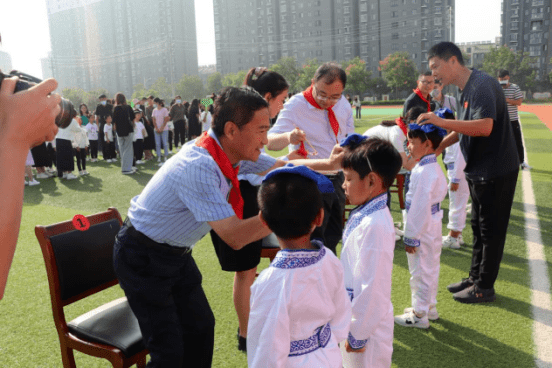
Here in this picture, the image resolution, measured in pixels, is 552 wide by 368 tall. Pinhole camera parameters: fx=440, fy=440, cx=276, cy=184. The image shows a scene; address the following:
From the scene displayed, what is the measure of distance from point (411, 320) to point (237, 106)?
2329 millimetres

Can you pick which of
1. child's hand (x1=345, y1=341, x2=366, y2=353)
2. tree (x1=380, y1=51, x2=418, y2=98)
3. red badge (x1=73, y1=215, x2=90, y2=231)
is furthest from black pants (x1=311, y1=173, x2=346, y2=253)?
tree (x1=380, y1=51, x2=418, y2=98)

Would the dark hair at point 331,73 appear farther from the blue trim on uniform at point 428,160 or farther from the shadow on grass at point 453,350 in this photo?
the shadow on grass at point 453,350

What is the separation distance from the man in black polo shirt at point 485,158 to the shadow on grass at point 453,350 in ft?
2.08

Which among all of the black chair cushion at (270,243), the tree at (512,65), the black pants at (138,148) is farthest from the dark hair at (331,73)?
the tree at (512,65)

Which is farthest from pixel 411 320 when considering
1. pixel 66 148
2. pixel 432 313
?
pixel 66 148

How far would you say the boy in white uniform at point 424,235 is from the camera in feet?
10.6

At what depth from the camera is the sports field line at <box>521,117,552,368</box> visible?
10.00ft

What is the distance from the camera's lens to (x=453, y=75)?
12.3ft

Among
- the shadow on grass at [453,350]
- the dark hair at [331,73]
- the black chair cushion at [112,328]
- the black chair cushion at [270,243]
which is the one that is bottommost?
the shadow on grass at [453,350]

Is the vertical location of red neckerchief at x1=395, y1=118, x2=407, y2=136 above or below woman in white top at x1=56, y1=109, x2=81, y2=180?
above

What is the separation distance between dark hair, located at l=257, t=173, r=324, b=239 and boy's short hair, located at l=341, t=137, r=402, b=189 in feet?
2.24

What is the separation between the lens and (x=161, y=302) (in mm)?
2084

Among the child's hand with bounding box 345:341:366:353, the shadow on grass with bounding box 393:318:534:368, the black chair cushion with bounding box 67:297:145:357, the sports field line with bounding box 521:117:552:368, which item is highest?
the black chair cushion with bounding box 67:297:145:357

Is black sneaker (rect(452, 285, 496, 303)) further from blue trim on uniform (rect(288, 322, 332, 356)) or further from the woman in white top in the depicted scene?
the woman in white top
